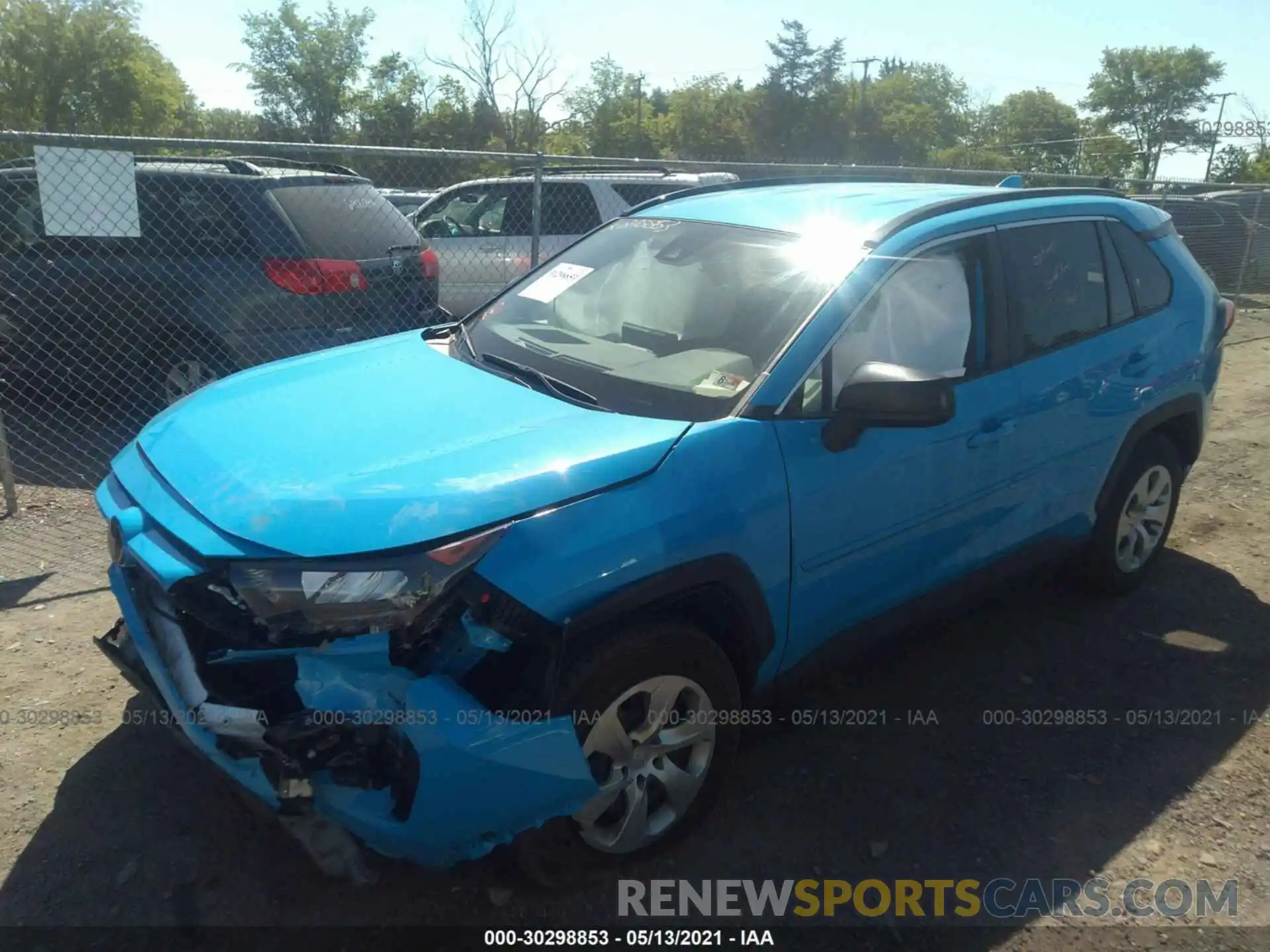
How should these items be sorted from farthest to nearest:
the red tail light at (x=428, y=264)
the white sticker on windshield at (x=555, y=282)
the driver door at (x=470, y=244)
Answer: the driver door at (x=470, y=244)
the red tail light at (x=428, y=264)
the white sticker on windshield at (x=555, y=282)

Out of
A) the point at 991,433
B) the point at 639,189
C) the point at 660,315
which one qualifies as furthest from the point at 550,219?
the point at 991,433

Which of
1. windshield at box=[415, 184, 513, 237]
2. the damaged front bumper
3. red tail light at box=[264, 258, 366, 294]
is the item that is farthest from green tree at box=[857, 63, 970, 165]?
the damaged front bumper

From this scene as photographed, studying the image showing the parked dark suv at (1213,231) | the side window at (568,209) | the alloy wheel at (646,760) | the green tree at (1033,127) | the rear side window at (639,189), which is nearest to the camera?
the alloy wheel at (646,760)

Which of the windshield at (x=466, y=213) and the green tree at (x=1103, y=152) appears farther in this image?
the green tree at (x=1103, y=152)

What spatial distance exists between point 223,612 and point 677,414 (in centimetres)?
129

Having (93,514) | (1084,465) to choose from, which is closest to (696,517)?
(1084,465)

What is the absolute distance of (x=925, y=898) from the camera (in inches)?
104

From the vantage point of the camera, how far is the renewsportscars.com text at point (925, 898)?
8.51 ft

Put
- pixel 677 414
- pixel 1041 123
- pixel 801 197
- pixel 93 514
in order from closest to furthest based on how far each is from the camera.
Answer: pixel 677 414 < pixel 801 197 < pixel 93 514 < pixel 1041 123

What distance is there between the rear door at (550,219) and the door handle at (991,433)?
5.62 metres

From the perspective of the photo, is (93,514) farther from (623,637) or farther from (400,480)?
(623,637)

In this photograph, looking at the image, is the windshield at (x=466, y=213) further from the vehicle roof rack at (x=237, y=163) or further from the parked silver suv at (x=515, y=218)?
the vehicle roof rack at (x=237, y=163)

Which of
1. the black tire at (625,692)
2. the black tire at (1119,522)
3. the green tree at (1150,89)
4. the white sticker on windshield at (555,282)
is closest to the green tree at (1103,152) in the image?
the green tree at (1150,89)

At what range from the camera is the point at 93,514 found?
5266 millimetres
